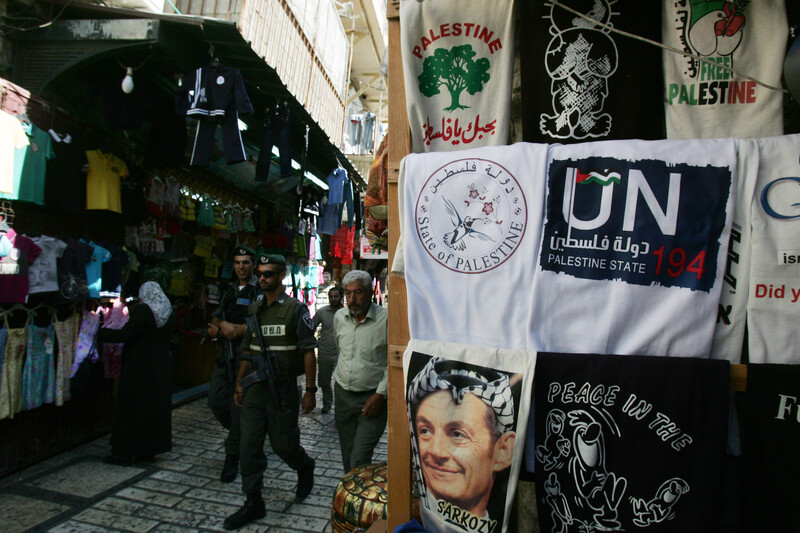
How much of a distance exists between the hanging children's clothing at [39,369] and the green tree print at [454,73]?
5118mm

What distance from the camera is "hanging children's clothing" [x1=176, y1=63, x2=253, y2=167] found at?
5.41 m

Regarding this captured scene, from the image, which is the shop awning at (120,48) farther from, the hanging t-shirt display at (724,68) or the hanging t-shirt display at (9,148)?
the hanging t-shirt display at (724,68)

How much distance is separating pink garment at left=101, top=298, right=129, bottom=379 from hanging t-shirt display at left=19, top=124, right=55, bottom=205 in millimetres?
1698

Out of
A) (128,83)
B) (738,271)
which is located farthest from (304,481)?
(128,83)

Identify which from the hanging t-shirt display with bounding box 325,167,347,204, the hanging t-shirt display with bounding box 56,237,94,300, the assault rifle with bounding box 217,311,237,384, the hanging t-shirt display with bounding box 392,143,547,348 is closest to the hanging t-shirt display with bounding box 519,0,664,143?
the hanging t-shirt display with bounding box 392,143,547,348

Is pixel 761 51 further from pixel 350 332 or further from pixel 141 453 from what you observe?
pixel 141 453

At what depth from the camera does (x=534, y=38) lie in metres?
2.10

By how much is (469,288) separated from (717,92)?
1.38 metres

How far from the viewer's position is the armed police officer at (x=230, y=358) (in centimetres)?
495

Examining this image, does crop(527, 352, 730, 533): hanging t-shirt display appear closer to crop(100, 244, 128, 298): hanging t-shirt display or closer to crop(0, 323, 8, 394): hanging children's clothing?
crop(0, 323, 8, 394): hanging children's clothing

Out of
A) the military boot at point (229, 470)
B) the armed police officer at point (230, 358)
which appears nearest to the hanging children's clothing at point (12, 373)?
the armed police officer at point (230, 358)

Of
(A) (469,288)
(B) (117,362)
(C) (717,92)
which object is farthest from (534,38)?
(B) (117,362)

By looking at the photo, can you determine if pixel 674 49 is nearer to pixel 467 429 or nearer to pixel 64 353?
pixel 467 429

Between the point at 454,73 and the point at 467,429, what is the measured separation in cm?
165
